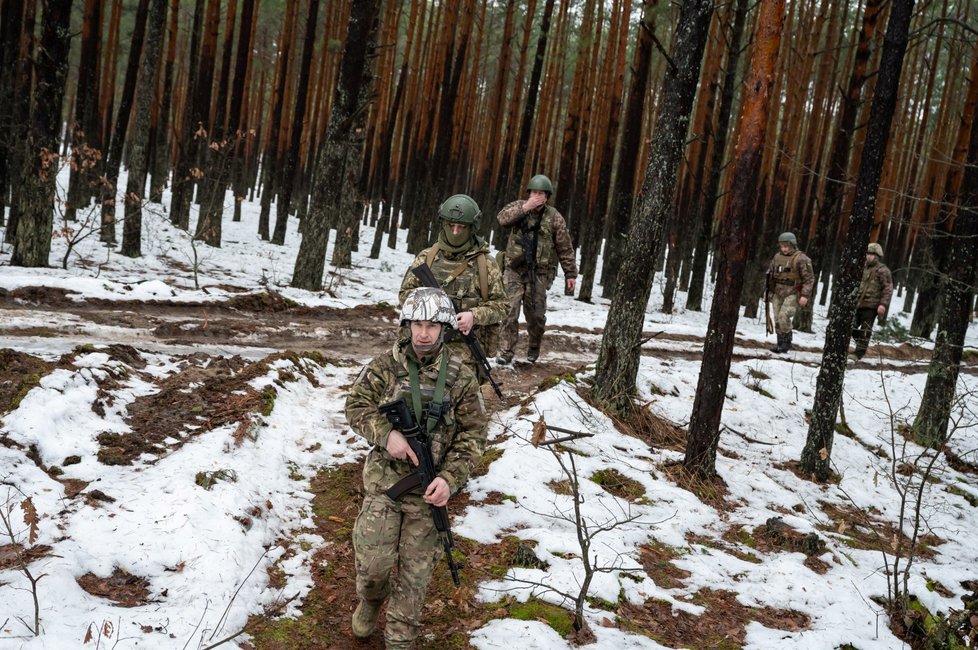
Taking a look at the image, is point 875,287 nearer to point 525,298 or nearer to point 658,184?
point 525,298

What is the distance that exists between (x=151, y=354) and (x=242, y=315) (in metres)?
2.64

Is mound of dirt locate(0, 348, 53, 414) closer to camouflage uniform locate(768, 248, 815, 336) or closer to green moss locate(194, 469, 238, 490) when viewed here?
green moss locate(194, 469, 238, 490)

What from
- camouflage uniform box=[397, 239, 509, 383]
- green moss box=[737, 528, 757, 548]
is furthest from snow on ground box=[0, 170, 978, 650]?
camouflage uniform box=[397, 239, 509, 383]

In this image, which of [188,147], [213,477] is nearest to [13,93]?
[188,147]

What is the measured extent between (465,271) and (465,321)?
609 millimetres

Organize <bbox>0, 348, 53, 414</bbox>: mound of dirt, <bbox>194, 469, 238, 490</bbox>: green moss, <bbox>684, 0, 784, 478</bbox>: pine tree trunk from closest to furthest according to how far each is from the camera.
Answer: <bbox>194, 469, 238, 490</bbox>: green moss → <bbox>0, 348, 53, 414</bbox>: mound of dirt → <bbox>684, 0, 784, 478</bbox>: pine tree trunk

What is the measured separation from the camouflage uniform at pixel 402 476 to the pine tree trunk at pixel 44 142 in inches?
358

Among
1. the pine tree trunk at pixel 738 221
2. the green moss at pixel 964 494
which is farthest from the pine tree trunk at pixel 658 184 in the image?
the green moss at pixel 964 494

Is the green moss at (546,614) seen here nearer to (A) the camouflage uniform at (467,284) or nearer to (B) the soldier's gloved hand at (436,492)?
(B) the soldier's gloved hand at (436,492)

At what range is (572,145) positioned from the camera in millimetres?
17344

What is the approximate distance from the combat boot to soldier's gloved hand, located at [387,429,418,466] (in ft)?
2.75

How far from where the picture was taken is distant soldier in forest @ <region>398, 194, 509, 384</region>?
514 centimetres

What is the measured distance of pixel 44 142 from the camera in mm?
9977

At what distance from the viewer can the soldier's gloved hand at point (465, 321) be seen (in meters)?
4.82
